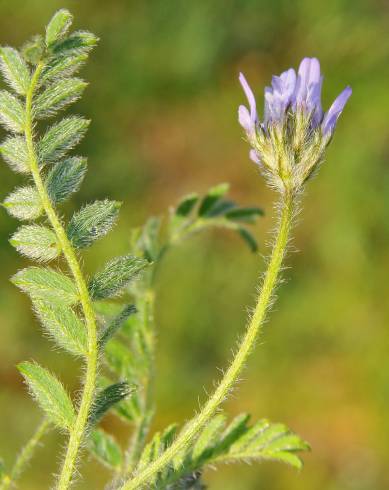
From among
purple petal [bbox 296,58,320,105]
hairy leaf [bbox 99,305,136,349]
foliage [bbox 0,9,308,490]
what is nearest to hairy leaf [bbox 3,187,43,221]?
foliage [bbox 0,9,308,490]

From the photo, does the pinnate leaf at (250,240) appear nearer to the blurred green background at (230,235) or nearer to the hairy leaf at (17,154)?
the hairy leaf at (17,154)

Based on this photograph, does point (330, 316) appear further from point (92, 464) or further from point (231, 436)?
point (231, 436)

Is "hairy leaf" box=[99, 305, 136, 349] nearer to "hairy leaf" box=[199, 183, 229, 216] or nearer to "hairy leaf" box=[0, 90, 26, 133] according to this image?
"hairy leaf" box=[0, 90, 26, 133]

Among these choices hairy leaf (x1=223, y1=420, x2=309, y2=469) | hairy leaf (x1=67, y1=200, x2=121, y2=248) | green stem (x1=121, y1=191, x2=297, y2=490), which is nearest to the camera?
green stem (x1=121, y1=191, x2=297, y2=490)

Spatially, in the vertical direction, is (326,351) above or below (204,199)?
above

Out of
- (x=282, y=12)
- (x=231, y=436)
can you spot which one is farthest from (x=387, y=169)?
(x=231, y=436)
